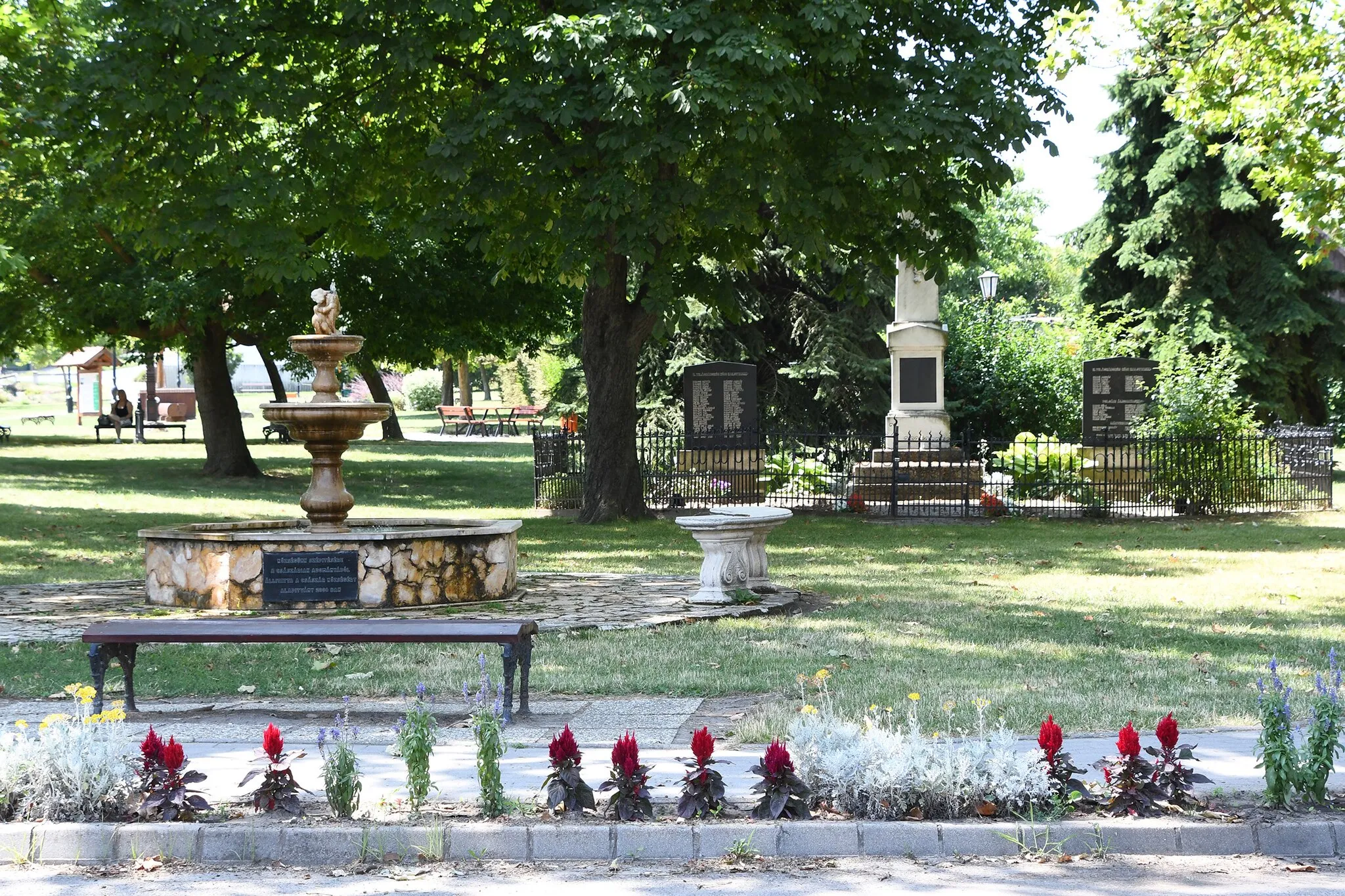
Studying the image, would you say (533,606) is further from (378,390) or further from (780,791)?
(378,390)

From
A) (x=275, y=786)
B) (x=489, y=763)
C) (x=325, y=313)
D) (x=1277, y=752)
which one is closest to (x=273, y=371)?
(x=325, y=313)

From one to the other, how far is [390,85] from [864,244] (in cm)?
695

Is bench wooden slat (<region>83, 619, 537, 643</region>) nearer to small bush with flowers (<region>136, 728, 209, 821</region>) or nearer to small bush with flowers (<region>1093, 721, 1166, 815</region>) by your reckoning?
small bush with flowers (<region>136, 728, 209, 821</region>)

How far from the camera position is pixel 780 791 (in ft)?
19.3

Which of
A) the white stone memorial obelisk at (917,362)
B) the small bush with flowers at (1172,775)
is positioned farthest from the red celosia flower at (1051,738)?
the white stone memorial obelisk at (917,362)

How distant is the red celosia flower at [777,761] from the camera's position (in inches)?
231

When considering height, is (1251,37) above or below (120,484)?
above

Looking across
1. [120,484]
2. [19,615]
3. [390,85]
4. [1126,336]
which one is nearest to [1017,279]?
[1126,336]

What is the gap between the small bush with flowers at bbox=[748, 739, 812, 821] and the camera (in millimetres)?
5871

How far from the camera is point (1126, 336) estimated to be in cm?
3494

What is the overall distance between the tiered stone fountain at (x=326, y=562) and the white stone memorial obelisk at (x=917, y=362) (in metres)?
14.6

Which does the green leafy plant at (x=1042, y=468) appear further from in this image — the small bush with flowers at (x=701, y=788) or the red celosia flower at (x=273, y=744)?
the red celosia flower at (x=273, y=744)

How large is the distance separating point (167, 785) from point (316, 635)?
2.08 m

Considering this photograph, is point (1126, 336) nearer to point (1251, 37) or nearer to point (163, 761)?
point (1251, 37)
